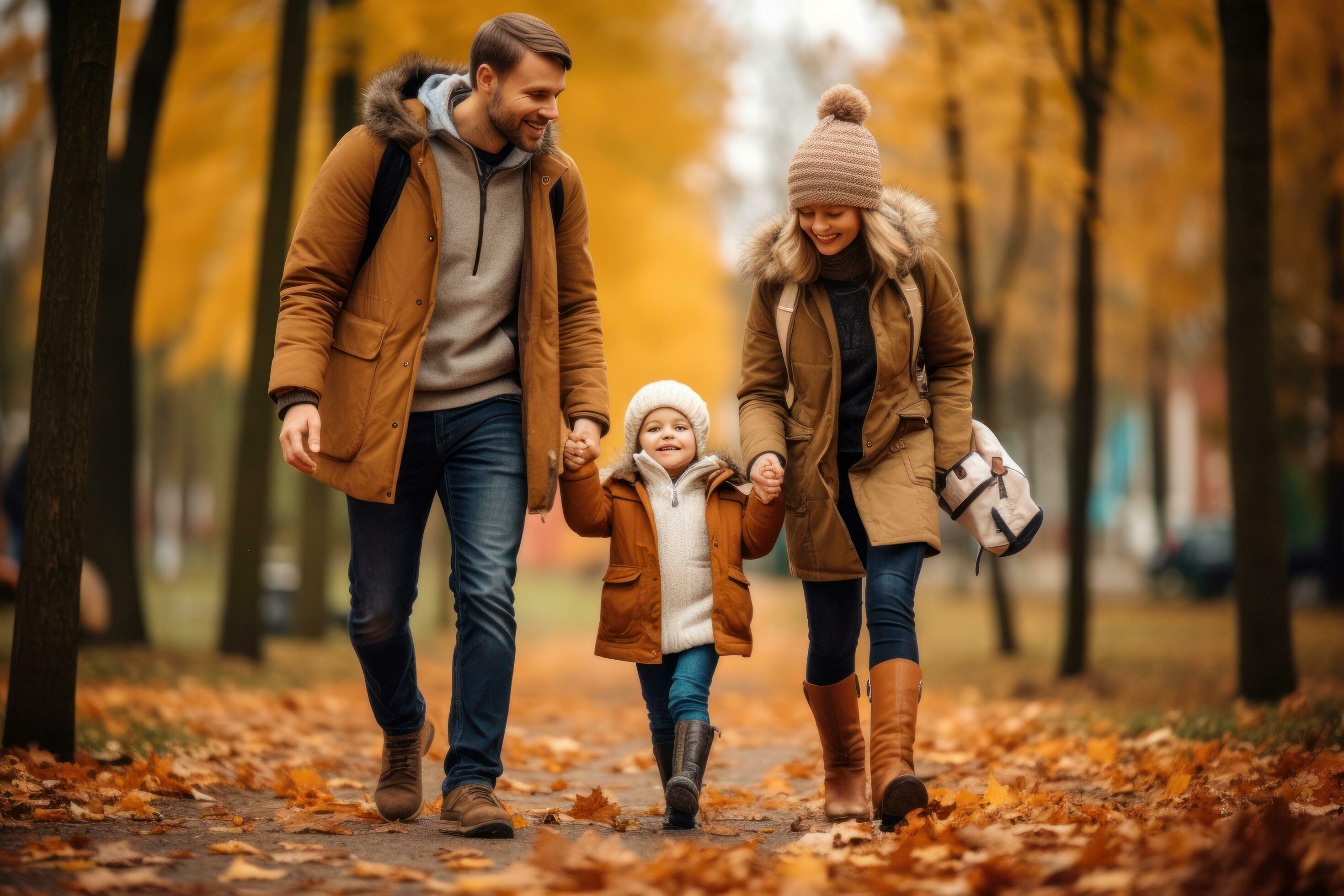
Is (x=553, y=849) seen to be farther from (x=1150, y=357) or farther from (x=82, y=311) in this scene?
(x=1150, y=357)

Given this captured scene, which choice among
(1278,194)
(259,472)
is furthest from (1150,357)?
(259,472)

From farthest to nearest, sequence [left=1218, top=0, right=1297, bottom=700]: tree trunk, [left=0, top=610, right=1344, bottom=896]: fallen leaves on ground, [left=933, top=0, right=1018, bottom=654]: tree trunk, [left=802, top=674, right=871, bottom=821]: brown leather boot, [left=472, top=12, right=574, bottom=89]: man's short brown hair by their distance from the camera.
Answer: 1. [left=933, top=0, right=1018, bottom=654]: tree trunk
2. [left=1218, top=0, right=1297, bottom=700]: tree trunk
3. [left=802, top=674, right=871, bottom=821]: brown leather boot
4. [left=472, top=12, right=574, bottom=89]: man's short brown hair
5. [left=0, top=610, right=1344, bottom=896]: fallen leaves on ground

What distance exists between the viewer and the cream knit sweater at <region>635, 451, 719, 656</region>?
4.50 m

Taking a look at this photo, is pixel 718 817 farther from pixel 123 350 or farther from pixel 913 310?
pixel 123 350

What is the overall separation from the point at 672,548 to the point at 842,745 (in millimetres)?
897

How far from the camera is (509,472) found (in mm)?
4207

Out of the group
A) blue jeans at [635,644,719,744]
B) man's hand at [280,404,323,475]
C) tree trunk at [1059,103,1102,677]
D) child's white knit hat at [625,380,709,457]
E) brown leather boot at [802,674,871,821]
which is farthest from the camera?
tree trunk at [1059,103,1102,677]

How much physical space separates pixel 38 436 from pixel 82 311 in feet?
1.65

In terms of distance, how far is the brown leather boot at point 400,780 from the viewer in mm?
4320

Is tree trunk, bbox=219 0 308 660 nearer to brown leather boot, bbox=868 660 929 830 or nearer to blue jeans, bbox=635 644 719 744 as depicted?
blue jeans, bbox=635 644 719 744

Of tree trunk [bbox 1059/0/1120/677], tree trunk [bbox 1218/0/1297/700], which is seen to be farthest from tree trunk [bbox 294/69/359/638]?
tree trunk [bbox 1218/0/1297/700]

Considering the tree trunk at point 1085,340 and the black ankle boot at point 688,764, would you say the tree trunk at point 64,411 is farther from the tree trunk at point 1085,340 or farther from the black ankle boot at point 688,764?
the tree trunk at point 1085,340

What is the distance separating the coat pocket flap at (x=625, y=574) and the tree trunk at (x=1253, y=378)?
4.51 meters

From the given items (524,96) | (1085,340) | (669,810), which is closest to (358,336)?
(524,96)
